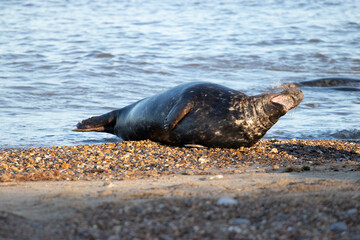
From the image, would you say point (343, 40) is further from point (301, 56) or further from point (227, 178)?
point (227, 178)

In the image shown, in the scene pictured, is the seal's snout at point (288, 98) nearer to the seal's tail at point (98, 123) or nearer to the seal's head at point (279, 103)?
the seal's head at point (279, 103)

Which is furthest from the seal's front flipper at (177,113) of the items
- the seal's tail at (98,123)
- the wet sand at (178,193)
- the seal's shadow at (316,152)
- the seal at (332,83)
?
the seal at (332,83)

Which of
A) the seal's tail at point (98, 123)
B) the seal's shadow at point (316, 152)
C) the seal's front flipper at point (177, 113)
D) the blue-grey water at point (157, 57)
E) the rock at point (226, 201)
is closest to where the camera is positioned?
the rock at point (226, 201)

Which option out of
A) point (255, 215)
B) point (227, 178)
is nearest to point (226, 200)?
point (255, 215)

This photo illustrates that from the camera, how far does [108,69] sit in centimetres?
1323

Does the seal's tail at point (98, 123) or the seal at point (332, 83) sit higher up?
the seal's tail at point (98, 123)

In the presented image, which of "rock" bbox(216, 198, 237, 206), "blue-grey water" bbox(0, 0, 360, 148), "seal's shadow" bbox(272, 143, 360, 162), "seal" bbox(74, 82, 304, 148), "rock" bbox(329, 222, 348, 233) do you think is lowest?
"blue-grey water" bbox(0, 0, 360, 148)

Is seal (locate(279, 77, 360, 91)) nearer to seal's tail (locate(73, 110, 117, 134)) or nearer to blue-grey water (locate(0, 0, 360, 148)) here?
blue-grey water (locate(0, 0, 360, 148))

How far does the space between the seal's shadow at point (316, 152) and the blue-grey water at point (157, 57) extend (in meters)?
1.49

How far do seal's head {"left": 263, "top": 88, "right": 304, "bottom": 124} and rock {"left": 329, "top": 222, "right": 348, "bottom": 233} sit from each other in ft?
11.0

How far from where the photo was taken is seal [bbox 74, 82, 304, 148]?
19.0ft

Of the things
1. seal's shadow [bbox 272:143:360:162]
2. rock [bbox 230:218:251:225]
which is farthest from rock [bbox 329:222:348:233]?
seal's shadow [bbox 272:143:360:162]

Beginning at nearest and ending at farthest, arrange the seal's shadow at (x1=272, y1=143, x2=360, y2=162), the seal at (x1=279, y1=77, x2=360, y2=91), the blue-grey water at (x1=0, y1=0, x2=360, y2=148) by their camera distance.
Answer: the seal's shadow at (x1=272, y1=143, x2=360, y2=162) < the blue-grey water at (x1=0, y1=0, x2=360, y2=148) < the seal at (x1=279, y1=77, x2=360, y2=91)

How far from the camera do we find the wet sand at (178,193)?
2.63 meters
